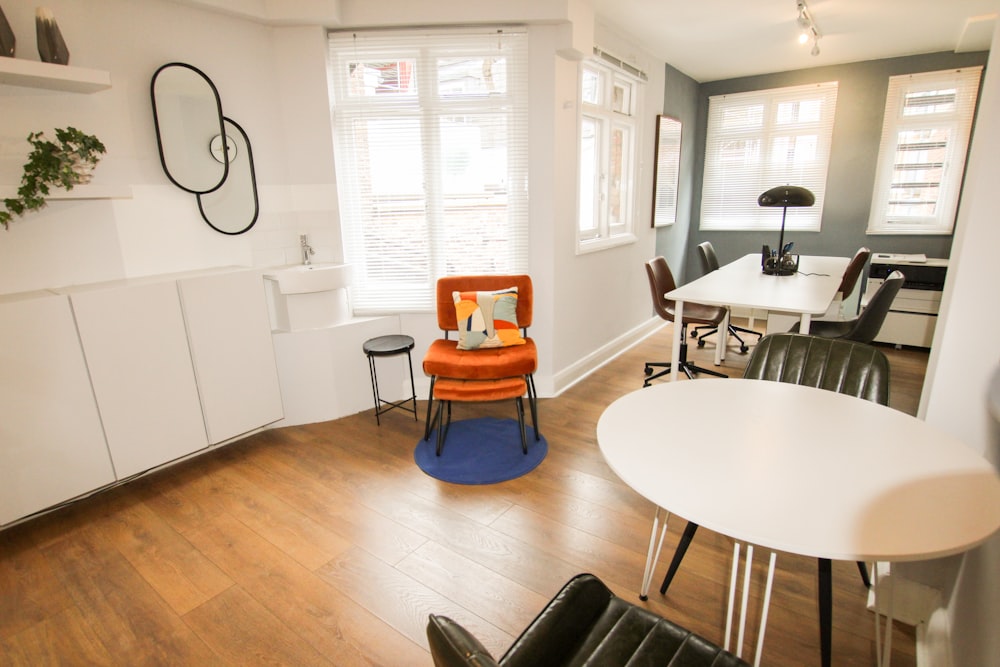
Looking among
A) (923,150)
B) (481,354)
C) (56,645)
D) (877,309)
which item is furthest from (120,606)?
(923,150)

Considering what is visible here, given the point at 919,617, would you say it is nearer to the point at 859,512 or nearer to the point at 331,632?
the point at 859,512

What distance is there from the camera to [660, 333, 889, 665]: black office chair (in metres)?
1.67

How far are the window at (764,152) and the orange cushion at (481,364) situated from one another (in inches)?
161

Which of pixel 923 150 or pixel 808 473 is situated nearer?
pixel 808 473

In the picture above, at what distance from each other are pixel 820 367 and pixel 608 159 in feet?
9.32

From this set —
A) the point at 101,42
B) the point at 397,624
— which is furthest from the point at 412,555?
the point at 101,42

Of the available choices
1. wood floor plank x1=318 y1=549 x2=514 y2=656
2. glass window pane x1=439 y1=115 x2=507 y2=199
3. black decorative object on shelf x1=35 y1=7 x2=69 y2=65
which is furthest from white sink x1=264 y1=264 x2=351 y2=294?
wood floor plank x1=318 y1=549 x2=514 y2=656

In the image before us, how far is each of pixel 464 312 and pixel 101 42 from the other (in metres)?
2.28

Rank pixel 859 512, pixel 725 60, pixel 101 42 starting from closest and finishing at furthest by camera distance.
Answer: pixel 859 512 < pixel 101 42 < pixel 725 60

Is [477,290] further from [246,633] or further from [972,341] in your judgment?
[972,341]

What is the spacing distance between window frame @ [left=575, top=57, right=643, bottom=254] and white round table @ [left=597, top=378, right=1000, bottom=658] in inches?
94.9

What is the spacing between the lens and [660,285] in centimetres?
374

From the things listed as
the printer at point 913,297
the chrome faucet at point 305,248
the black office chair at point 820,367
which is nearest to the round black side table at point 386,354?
the chrome faucet at point 305,248

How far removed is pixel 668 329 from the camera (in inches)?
217
